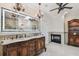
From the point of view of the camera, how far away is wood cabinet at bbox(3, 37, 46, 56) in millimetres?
2361

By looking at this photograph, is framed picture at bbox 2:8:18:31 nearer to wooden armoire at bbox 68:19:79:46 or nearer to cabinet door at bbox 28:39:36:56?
cabinet door at bbox 28:39:36:56

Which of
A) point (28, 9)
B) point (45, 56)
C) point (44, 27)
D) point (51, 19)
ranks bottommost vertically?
point (45, 56)

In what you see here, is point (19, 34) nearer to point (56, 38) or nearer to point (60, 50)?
point (56, 38)

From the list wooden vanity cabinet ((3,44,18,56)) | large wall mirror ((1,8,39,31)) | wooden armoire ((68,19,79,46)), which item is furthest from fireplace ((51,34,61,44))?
wooden vanity cabinet ((3,44,18,56))

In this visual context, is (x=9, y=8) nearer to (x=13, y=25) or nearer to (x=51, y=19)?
(x=13, y=25)

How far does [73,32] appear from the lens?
279cm

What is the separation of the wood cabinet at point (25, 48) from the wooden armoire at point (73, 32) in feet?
2.27

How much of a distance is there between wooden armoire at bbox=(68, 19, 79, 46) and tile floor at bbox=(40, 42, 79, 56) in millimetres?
138

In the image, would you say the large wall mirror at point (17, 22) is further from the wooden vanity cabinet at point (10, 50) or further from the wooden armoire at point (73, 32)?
the wooden armoire at point (73, 32)

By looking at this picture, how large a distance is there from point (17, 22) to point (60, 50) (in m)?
1.30

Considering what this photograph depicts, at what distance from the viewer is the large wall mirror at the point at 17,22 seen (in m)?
2.75

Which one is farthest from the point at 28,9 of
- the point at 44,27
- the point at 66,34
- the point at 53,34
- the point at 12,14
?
the point at 66,34

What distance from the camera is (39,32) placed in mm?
2961

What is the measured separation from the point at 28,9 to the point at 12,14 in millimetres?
435
